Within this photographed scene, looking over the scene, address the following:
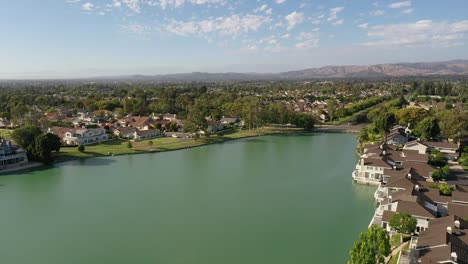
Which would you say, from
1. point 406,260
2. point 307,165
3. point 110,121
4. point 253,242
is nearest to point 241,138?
point 307,165

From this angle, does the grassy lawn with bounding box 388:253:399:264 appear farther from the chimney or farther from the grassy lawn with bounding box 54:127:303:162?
the grassy lawn with bounding box 54:127:303:162

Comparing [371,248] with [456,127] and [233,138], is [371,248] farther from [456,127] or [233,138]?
[233,138]

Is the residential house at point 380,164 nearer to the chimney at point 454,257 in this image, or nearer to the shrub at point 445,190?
the shrub at point 445,190

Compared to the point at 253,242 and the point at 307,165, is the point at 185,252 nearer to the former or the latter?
the point at 253,242

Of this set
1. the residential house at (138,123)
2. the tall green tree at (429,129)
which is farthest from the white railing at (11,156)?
the tall green tree at (429,129)

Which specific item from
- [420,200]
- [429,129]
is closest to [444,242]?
→ [420,200]

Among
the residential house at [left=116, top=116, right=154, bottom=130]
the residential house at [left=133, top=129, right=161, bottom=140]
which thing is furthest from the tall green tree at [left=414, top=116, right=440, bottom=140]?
the residential house at [left=116, top=116, right=154, bottom=130]

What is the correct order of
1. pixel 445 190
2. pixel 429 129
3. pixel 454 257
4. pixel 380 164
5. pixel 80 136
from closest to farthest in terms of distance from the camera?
pixel 454 257
pixel 445 190
pixel 380 164
pixel 429 129
pixel 80 136
